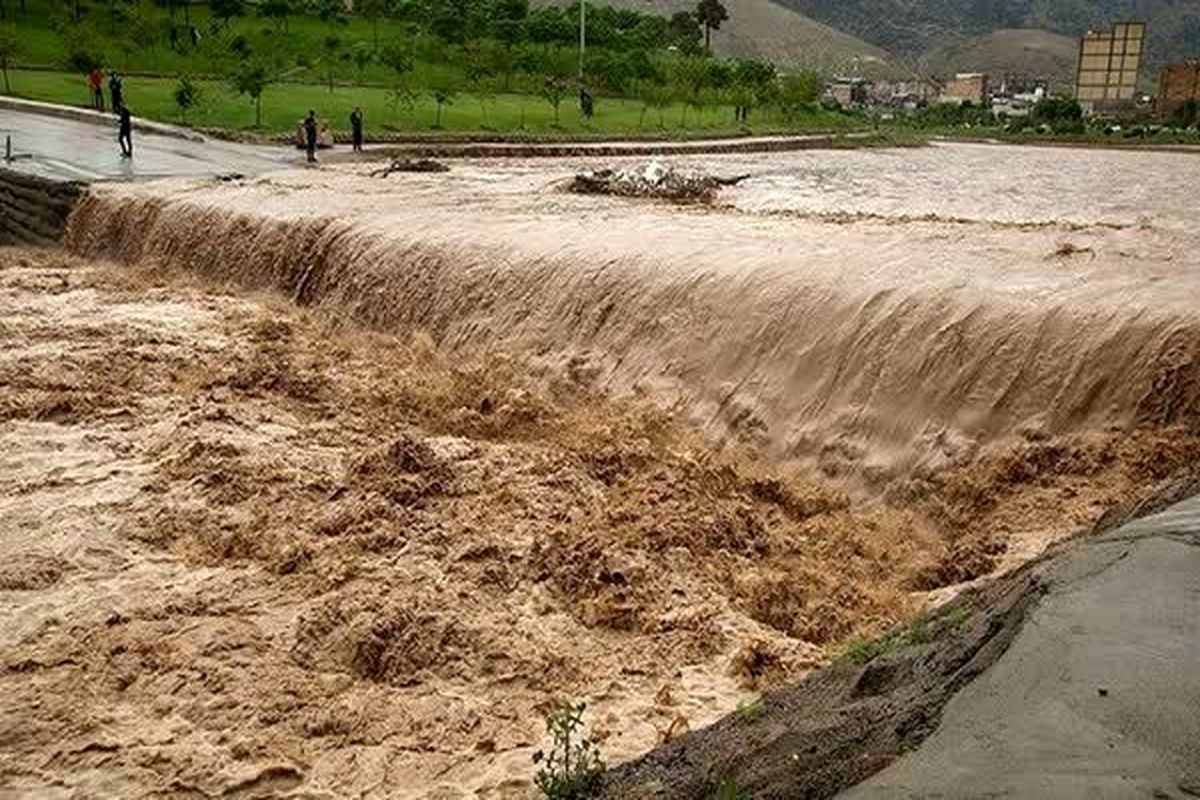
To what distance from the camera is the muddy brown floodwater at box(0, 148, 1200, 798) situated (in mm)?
6152

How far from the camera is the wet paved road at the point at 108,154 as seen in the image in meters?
21.6

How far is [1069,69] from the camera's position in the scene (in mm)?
132375

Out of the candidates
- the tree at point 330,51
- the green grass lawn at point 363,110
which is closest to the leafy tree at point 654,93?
the green grass lawn at point 363,110

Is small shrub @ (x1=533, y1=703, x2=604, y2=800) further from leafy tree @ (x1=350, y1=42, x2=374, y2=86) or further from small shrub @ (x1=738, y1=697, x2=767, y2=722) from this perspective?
leafy tree @ (x1=350, y1=42, x2=374, y2=86)

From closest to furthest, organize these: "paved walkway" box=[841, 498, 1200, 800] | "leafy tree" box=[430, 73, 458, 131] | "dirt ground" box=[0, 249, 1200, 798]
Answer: "paved walkway" box=[841, 498, 1200, 800]
"dirt ground" box=[0, 249, 1200, 798]
"leafy tree" box=[430, 73, 458, 131]

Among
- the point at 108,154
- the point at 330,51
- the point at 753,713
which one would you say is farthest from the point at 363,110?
the point at 753,713

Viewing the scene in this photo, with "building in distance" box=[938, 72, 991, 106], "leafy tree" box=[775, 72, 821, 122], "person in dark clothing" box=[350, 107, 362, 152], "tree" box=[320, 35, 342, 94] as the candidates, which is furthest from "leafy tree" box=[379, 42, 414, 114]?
"building in distance" box=[938, 72, 991, 106]

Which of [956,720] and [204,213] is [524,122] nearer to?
[204,213]

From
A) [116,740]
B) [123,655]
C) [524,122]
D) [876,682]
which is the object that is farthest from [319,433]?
[524,122]

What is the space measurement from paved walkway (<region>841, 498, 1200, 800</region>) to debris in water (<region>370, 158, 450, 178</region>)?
20.5 m

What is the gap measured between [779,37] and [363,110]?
112112 millimetres

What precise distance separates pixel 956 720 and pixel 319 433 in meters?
7.77

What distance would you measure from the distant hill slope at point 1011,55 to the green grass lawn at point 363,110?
95.9 metres

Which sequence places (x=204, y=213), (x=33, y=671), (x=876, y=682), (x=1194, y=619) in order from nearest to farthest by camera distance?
(x=1194, y=619) < (x=876, y=682) < (x=33, y=671) < (x=204, y=213)
